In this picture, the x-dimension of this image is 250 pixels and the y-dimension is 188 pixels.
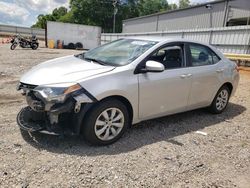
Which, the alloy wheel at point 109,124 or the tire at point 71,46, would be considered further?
the tire at point 71,46

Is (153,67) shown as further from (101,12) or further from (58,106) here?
(101,12)

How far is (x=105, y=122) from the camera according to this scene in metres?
3.56

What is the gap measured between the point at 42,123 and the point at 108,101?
0.95 m

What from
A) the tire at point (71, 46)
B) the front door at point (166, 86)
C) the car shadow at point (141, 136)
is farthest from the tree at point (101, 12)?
the front door at point (166, 86)

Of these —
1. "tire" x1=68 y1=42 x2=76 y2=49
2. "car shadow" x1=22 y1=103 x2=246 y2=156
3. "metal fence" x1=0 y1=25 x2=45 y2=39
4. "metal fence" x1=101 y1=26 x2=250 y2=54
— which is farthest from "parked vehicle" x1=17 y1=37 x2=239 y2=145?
"metal fence" x1=0 y1=25 x2=45 y2=39

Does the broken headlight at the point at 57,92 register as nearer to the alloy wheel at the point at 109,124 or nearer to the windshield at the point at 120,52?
the alloy wheel at the point at 109,124

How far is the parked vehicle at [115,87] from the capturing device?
3287 millimetres

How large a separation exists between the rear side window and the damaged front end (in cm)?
227

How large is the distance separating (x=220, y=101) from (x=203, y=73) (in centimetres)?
106

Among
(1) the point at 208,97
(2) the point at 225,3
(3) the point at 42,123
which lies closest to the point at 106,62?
(3) the point at 42,123

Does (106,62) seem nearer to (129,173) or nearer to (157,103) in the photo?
(157,103)

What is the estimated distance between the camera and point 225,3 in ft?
75.2

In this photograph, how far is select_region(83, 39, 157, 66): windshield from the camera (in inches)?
153

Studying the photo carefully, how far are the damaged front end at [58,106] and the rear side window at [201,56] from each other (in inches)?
89.5
